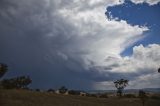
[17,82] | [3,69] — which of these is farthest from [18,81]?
[3,69]

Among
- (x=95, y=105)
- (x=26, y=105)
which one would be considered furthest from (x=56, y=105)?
(x=95, y=105)

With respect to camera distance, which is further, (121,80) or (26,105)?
(121,80)

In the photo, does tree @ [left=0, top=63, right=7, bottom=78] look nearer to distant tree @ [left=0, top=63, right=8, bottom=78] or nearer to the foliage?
distant tree @ [left=0, top=63, right=8, bottom=78]

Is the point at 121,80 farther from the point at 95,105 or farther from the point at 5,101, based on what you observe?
the point at 5,101

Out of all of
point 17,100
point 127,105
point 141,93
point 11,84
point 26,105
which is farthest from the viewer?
point 11,84

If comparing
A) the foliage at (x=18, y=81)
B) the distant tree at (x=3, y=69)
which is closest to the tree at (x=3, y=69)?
the distant tree at (x=3, y=69)

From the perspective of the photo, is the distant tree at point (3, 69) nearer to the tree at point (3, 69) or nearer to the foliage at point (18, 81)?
the tree at point (3, 69)

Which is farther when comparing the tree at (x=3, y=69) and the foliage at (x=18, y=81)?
the foliage at (x=18, y=81)

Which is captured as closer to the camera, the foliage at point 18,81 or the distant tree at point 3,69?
the distant tree at point 3,69

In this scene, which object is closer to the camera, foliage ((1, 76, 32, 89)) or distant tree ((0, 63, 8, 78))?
distant tree ((0, 63, 8, 78))

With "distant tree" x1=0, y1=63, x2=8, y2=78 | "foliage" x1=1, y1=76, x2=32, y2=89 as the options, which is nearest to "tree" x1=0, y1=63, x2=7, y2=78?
"distant tree" x1=0, y1=63, x2=8, y2=78

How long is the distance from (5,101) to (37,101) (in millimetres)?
7042

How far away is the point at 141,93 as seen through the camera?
78000 mm

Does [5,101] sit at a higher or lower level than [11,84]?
lower
